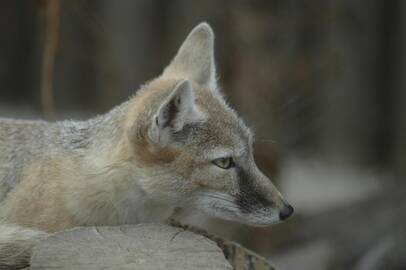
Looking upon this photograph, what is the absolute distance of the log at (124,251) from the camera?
4.25 meters

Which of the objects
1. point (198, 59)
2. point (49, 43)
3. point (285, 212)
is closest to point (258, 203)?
point (285, 212)

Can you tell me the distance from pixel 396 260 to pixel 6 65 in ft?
30.1

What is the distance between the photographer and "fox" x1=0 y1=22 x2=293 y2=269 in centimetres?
536

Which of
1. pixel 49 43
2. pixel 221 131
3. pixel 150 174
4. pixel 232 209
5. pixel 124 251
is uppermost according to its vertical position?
pixel 49 43

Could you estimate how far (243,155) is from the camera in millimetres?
5473

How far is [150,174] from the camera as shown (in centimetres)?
539

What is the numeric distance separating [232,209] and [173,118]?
632mm

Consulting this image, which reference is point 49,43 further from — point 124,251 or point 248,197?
point 124,251

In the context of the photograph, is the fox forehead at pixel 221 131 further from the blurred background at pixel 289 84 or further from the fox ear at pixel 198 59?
the blurred background at pixel 289 84

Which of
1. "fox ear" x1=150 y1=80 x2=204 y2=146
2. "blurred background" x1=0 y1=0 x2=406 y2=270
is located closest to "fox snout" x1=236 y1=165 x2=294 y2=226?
"fox ear" x1=150 y1=80 x2=204 y2=146

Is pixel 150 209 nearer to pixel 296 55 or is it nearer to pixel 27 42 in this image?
pixel 296 55

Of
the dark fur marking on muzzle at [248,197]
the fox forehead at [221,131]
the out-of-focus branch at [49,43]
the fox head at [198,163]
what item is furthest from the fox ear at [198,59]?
the out-of-focus branch at [49,43]

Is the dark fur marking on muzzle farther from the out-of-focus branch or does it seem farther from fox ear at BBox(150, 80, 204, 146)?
the out-of-focus branch

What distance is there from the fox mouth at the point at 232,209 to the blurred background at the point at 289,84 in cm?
357
